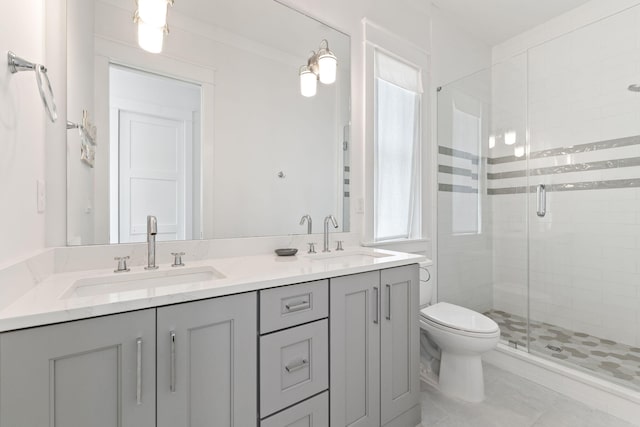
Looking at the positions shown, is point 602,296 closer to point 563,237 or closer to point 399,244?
point 563,237

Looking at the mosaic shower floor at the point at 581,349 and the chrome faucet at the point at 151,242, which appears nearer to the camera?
the chrome faucet at the point at 151,242

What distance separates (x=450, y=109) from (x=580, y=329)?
6.89 feet

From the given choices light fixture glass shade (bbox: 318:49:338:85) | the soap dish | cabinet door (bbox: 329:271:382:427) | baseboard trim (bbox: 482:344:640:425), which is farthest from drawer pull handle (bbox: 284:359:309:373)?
baseboard trim (bbox: 482:344:640:425)

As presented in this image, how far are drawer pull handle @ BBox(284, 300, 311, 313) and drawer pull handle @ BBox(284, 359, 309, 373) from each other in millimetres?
195

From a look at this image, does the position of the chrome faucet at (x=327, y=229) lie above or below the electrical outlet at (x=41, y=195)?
below

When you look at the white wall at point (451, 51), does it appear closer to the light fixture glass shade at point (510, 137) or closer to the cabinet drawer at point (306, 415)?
the light fixture glass shade at point (510, 137)

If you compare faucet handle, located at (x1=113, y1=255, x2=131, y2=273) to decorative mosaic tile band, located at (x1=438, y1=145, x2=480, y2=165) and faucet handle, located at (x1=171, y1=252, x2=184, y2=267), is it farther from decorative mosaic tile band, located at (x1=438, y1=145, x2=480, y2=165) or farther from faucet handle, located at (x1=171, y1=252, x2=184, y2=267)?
decorative mosaic tile band, located at (x1=438, y1=145, x2=480, y2=165)

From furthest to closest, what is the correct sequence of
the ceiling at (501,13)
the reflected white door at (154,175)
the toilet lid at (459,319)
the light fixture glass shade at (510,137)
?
the light fixture glass shade at (510,137) → the ceiling at (501,13) → the toilet lid at (459,319) → the reflected white door at (154,175)

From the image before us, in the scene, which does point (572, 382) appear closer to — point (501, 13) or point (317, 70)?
point (317, 70)

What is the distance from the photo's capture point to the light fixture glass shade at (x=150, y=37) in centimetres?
124

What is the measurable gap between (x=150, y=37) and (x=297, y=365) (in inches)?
58.9

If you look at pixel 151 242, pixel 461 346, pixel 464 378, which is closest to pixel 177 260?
pixel 151 242

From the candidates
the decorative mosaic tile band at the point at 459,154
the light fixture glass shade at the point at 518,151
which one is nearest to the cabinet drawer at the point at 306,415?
the decorative mosaic tile band at the point at 459,154

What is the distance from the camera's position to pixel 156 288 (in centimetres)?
88
